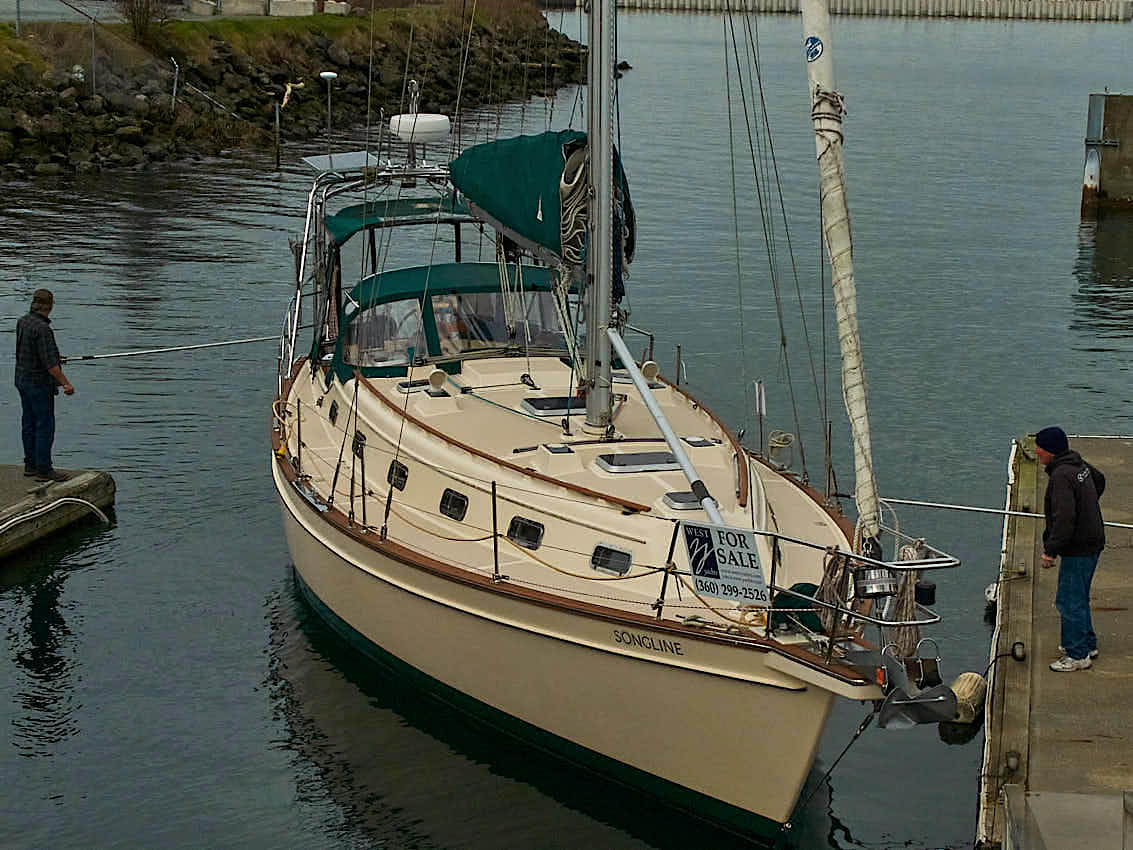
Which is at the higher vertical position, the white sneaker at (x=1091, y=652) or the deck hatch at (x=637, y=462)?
the deck hatch at (x=637, y=462)

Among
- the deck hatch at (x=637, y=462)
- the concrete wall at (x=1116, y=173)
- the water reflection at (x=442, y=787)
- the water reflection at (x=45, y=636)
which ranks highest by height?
the concrete wall at (x=1116, y=173)

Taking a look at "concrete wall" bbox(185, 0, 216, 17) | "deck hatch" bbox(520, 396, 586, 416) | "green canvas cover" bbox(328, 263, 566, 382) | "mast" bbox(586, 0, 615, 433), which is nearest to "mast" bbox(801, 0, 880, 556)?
"mast" bbox(586, 0, 615, 433)

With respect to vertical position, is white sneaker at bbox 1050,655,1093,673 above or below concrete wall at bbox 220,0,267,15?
below

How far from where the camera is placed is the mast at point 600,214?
1267cm

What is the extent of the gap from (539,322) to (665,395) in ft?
5.66

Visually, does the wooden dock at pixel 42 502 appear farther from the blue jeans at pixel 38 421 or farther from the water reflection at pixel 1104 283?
the water reflection at pixel 1104 283

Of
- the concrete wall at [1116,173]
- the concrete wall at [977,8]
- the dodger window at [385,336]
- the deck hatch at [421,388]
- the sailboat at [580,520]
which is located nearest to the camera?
the sailboat at [580,520]

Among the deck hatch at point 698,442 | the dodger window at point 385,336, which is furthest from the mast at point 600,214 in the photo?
the dodger window at point 385,336

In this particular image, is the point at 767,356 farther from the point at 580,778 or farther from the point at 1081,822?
the point at 1081,822

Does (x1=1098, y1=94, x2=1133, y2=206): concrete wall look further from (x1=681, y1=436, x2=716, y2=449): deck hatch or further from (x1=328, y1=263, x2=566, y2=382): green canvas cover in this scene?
(x1=681, y1=436, x2=716, y2=449): deck hatch

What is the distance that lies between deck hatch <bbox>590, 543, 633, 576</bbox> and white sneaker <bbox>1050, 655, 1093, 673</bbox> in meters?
3.41

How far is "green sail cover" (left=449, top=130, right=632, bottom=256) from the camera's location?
43.9 feet

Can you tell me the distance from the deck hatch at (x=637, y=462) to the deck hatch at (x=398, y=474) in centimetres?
179

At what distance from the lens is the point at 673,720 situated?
1090cm
